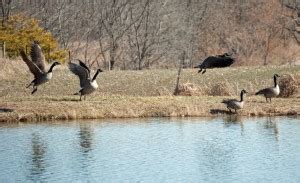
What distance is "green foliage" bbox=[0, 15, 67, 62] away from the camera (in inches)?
1565

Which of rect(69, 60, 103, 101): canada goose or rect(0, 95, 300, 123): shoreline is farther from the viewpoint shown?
rect(69, 60, 103, 101): canada goose

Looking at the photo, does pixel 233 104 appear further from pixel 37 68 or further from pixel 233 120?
pixel 37 68

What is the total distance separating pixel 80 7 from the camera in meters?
49.8

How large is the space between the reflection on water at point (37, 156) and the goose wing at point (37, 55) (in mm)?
5083

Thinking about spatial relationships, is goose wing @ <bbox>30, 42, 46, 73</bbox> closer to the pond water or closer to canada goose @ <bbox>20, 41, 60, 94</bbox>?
canada goose @ <bbox>20, 41, 60, 94</bbox>

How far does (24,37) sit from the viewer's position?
4025 cm

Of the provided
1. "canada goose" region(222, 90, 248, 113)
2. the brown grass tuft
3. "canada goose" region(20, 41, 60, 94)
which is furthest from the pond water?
the brown grass tuft

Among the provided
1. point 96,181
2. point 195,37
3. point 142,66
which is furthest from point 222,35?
point 96,181

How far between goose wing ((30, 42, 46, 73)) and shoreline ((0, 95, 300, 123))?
114 centimetres

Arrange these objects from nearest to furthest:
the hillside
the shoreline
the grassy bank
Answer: the shoreline → the grassy bank → the hillside

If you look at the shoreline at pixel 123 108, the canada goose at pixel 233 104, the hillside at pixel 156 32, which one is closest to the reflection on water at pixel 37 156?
the shoreline at pixel 123 108

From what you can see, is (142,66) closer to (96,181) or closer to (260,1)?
(260,1)

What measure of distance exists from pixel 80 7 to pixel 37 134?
28.7 meters

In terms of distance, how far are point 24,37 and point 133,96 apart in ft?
44.9
